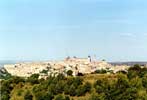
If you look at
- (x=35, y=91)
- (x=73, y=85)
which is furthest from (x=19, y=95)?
(x=73, y=85)

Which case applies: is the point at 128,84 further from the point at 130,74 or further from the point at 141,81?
the point at 130,74

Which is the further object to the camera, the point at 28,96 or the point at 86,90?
the point at 86,90

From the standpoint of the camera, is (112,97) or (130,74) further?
(130,74)

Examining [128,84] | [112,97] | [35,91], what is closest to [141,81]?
[128,84]

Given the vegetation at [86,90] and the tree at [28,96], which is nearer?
the vegetation at [86,90]

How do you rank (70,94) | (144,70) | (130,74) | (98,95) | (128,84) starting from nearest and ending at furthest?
(98,95), (128,84), (70,94), (130,74), (144,70)

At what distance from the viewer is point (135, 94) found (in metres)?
44.1

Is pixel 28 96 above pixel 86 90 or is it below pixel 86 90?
below

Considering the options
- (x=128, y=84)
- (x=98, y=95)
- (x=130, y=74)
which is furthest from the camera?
(x=130, y=74)

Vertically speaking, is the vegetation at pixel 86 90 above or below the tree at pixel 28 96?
above

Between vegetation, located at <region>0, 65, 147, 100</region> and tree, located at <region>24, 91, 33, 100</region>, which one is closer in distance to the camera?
vegetation, located at <region>0, 65, 147, 100</region>

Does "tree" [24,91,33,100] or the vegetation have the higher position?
the vegetation

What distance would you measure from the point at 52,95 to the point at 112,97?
7367 millimetres

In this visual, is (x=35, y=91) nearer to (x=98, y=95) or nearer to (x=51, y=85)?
(x=51, y=85)
